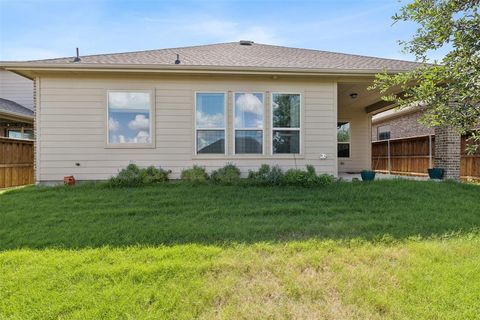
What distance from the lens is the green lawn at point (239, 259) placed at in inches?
98.0

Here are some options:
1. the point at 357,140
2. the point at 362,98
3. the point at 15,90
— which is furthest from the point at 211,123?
the point at 15,90

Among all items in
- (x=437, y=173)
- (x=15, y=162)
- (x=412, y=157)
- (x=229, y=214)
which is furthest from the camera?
(x=412, y=157)

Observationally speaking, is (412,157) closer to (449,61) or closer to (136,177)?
(449,61)

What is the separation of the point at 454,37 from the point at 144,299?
14.3 ft

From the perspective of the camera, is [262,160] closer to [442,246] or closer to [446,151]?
[442,246]

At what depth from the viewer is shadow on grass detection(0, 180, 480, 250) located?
4031 mm

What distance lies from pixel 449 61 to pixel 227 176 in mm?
5139

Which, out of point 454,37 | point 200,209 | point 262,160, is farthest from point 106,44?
point 454,37

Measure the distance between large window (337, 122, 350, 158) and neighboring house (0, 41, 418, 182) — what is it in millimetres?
4336

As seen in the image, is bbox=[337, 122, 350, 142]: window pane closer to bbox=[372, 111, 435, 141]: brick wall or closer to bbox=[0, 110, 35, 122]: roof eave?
bbox=[372, 111, 435, 141]: brick wall

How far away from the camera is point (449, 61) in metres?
3.24

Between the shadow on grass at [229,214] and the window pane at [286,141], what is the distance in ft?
4.78

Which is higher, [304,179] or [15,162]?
[15,162]

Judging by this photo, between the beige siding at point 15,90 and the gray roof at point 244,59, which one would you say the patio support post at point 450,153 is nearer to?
the gray roof at point 244,59
